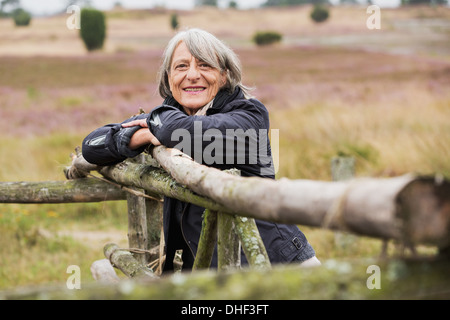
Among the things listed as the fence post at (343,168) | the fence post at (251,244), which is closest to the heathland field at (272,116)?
the fence post at (343,168)

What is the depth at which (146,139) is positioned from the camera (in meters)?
2.65

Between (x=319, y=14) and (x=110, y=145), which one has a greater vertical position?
(x=110, y=145)

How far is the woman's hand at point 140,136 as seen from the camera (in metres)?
2.64

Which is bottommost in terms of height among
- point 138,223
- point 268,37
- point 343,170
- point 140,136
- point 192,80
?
point 268,37

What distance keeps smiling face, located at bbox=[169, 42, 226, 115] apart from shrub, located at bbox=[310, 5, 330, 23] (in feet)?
133

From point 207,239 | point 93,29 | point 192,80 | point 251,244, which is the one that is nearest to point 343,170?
point 192,80

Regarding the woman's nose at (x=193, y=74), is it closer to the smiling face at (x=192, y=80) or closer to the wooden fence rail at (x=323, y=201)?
the smiling face at (x=192, y=80)

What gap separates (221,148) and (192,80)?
0.47 meters

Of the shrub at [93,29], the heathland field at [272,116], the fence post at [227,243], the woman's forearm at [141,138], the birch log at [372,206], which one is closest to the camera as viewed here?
the birch log at [372,206]

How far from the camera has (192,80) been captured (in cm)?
273

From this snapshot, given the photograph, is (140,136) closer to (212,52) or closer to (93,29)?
(212,52)

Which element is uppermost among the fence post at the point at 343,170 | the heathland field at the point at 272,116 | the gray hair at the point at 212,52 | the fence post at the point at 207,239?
the gray hair at the point at 212,52

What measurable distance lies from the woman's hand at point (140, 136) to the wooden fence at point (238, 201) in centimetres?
11
